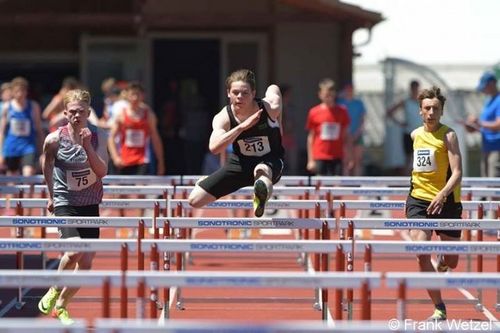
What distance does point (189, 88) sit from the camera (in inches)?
1001

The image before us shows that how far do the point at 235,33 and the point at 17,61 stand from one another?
4289mm

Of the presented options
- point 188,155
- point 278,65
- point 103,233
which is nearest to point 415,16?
point 278,65

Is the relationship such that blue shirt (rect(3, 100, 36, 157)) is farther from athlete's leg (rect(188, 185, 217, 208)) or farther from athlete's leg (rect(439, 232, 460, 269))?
athlete's leg (rect(439, 232, 460, 269))

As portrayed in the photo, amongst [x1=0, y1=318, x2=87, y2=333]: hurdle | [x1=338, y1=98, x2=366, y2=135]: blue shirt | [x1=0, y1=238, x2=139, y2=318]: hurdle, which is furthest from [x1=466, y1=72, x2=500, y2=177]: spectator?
[x1=0, y1=318, x2=87, y2=333]: hurdle

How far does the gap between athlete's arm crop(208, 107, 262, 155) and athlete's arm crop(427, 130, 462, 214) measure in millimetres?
1643

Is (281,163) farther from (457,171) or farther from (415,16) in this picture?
(415,16)

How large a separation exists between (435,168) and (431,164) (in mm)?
52

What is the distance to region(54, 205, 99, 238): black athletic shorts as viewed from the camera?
1053cm

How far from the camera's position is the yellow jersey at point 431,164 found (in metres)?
11.1

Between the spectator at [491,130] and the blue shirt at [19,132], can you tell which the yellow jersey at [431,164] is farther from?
the blue shirt at [19,132]

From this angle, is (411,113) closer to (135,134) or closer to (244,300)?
(135,134)

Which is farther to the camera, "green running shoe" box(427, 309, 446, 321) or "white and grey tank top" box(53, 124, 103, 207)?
"white and grey tank top" box(53, 124, 103, 207)

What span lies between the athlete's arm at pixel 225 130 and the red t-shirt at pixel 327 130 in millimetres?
7077

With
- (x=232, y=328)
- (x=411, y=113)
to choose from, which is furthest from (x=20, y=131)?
(x=232, y=328)
